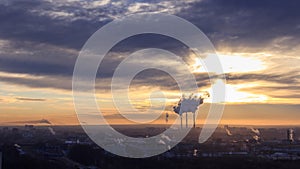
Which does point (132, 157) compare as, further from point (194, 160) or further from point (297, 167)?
→ point (297, 167)

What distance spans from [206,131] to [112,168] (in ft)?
144

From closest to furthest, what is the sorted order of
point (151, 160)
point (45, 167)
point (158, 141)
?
point (45, 167) < point (151, 160) < point (158, 141)

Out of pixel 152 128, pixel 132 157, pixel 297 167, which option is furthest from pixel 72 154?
pixel 152 128

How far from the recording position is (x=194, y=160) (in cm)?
3738

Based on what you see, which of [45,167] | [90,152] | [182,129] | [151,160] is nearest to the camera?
[45,167]

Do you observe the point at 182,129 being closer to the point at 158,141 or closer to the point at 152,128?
the point at 152,128

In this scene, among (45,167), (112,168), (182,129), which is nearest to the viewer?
(45,167)

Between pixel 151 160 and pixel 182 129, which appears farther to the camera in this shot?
pixel 182 129

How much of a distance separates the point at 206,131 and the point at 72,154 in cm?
3692

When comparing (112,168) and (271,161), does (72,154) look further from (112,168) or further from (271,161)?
(271,161)

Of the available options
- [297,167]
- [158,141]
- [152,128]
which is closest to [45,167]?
[297,167]

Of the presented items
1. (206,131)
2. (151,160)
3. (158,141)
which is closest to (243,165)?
(151,160)

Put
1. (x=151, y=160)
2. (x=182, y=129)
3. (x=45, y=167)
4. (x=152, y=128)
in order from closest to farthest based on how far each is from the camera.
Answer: (x=45, y=167)
(x=151, y=160)
(x=182, y=129)
(x=152, y=128)

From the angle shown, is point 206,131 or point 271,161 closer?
point 271,161
